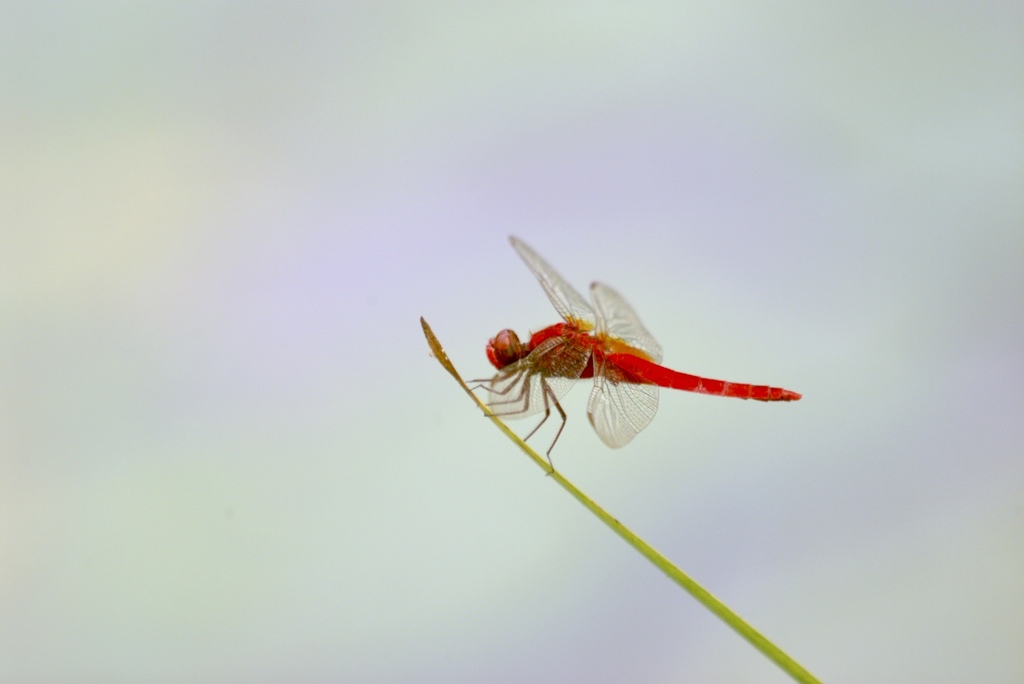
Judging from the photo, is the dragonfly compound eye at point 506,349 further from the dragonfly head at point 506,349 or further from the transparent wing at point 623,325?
the transparent wing at point 623,325

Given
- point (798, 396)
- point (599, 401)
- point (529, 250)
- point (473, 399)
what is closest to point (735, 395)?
point (798, 396)

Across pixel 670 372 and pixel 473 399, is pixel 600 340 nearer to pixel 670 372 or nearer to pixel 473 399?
pixel 670 372

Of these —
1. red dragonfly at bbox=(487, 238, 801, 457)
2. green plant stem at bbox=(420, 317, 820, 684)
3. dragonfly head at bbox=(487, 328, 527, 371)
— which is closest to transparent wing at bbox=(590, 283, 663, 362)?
red dragonfly at bbox=(487, 238, 801, 457)

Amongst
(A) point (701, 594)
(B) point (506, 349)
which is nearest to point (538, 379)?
(B) point (506, 349)

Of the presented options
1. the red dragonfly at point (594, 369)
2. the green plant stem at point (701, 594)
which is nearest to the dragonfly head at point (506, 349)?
the red dragonfly at point (594, 369)

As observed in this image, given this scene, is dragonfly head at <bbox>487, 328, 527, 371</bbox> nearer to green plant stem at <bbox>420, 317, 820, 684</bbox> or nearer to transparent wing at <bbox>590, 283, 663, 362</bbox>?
transparent wing at <bbox>590, 283, 663, 362</bbox>
